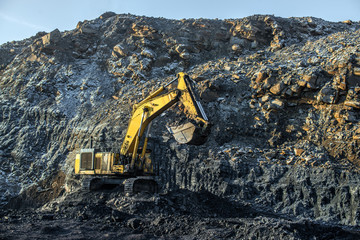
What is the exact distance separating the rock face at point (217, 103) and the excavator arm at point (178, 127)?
9.13 feet

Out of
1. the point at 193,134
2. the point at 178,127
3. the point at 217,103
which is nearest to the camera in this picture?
the point at 193,134

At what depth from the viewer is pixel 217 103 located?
1756cm

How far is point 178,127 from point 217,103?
8007 millimetres

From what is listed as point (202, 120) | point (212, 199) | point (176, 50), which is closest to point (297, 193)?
point (212, 199)

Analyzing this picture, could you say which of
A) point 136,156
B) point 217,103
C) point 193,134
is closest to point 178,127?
point 193,134

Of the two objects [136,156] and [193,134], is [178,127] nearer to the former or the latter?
[193,134]

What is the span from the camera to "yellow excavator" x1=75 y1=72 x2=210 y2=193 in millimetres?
11308

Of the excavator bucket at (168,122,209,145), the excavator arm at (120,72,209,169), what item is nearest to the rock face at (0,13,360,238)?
the excavator arm at (120,72,209,169)

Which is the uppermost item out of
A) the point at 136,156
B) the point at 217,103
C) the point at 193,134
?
the point at 217,103

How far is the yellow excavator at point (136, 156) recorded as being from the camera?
11308 millimetres

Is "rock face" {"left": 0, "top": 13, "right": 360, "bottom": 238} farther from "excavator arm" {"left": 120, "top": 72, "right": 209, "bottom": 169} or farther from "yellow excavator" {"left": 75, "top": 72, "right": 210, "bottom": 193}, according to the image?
"excavator arm" {"left": 120, "top": 72, "right": 209, "bottom": 169}

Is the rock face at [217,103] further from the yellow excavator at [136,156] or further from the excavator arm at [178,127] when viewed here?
the excavator arm at [178,127]

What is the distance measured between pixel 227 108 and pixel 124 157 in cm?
643

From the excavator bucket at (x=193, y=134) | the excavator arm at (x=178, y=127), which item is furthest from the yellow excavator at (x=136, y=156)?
the excavator bucket at (x=193, y=134)
